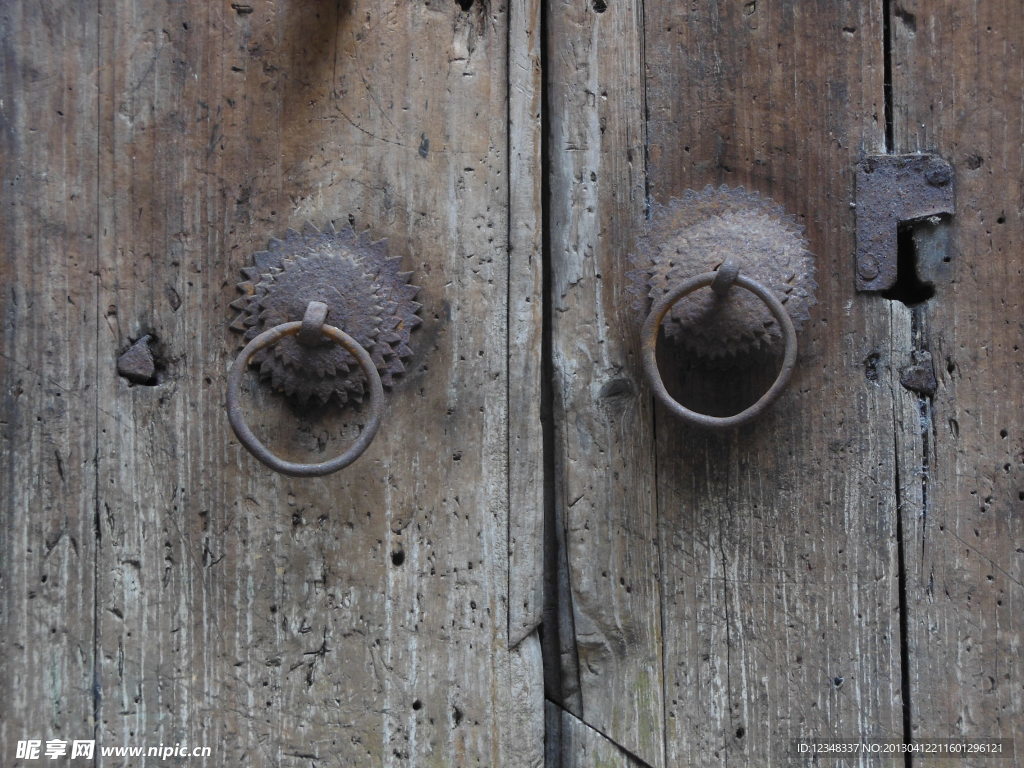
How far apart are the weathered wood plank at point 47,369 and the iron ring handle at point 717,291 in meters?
0.49

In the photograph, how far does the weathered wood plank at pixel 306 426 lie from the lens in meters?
0.76

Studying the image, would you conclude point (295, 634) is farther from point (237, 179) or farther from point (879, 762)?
point (879, 762)

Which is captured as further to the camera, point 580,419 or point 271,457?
point 580,419

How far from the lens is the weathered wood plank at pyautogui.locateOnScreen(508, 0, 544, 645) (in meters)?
0.78

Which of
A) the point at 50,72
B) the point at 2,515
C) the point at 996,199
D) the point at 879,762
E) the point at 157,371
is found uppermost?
the point at 50,72

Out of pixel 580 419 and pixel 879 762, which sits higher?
pixel 580 419

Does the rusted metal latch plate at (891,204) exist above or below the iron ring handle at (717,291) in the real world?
above

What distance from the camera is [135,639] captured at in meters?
0.76

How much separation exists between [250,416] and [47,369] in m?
0.18

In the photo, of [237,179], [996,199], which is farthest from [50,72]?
[996,199]

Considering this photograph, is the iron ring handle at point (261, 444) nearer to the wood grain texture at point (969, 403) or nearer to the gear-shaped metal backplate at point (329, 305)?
the gear-shaped metal backplate at point (329, 305)

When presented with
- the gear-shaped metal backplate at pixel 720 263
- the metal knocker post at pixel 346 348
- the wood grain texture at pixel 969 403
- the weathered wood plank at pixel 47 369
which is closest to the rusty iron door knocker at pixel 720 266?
the gear-shaped metal backplate at pixel 720 263

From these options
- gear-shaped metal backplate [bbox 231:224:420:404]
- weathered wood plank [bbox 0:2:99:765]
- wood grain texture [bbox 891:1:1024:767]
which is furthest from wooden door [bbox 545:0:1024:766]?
weathered wood plank [bbox 0:2:99:765]

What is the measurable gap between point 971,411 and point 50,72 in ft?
2.84
